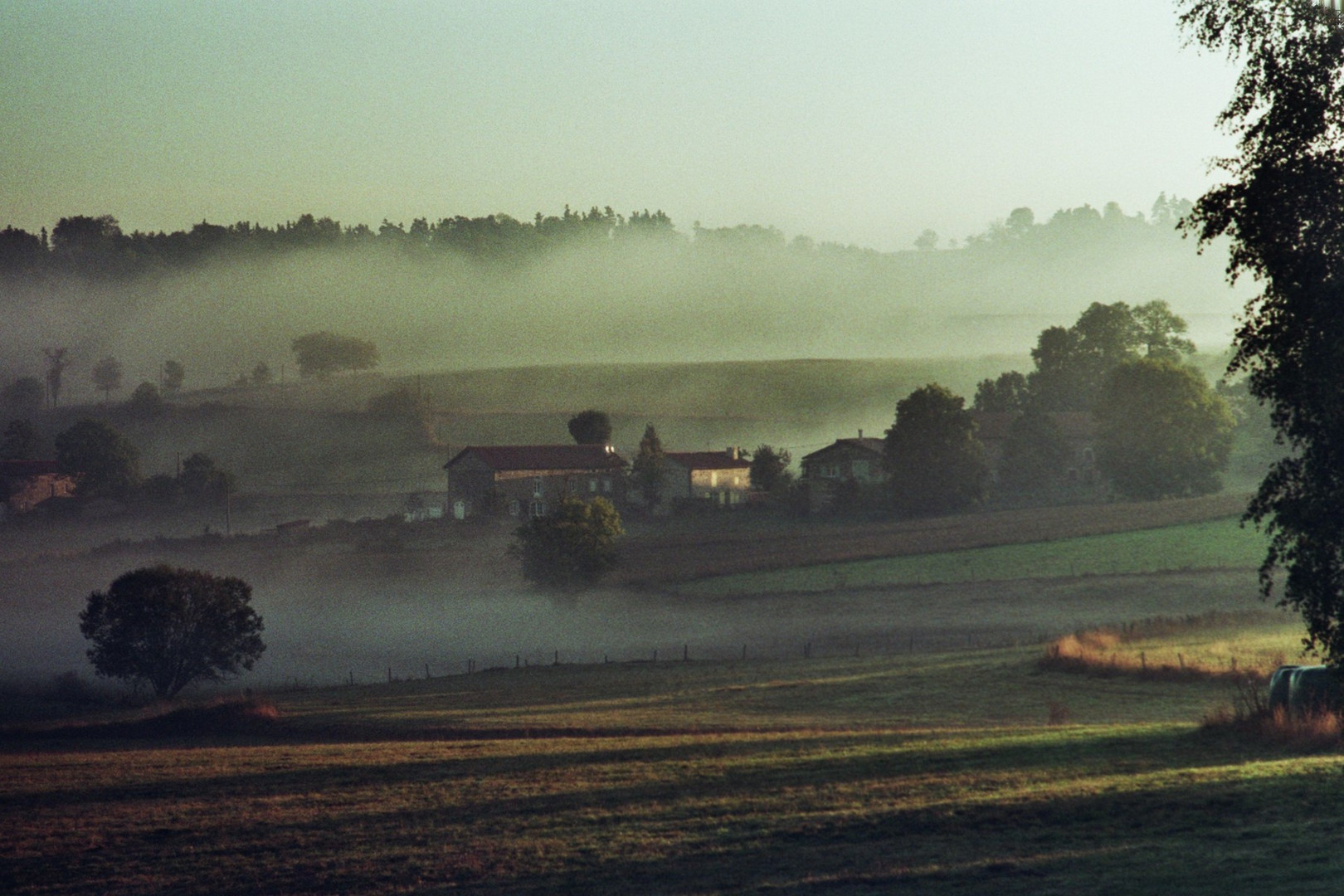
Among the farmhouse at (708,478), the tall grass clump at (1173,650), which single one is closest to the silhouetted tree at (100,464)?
the farmhouse at (708,478)

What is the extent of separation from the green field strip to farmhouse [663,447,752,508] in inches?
1728

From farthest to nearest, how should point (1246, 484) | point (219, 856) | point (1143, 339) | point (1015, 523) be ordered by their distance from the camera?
1. point (1143, 339)
2. point (1246, 484)
3. point (1015, 523)
4. point (219, 856)

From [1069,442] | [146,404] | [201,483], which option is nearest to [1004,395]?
[1069,442]

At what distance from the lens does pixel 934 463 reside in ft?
385

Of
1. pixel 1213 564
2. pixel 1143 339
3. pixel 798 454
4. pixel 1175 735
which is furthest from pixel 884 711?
pixel 798 454

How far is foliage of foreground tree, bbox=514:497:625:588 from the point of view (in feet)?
278

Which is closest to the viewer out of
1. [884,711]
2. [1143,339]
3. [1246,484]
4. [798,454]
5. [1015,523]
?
[884,711]

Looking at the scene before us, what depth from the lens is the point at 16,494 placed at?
143000 mm

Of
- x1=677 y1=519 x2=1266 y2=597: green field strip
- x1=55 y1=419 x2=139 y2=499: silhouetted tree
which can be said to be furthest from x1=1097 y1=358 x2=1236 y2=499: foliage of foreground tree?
x1=55 y1=419 x2=139 y2=499: silhouetted tree

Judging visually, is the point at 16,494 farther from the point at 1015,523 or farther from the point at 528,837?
the point at 528,837

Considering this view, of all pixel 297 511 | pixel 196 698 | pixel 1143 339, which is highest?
pixel 1143 339

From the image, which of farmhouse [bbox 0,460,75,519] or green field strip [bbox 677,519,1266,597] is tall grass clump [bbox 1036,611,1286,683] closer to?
green field strip [bbox 677,519,1266,597]

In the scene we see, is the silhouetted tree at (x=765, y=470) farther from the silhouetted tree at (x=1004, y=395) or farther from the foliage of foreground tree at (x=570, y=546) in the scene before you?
the foliage of foreground tree at (x=570, y=546)

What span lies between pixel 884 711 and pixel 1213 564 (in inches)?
1833
